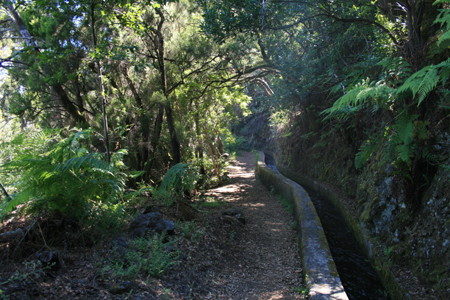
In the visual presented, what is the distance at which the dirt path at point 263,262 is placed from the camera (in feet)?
11.9

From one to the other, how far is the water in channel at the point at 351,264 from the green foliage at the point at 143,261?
2.74 meters

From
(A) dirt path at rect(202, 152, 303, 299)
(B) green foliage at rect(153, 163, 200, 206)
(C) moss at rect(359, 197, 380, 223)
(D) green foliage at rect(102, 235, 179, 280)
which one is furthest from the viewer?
(C) moss at rect(359, 197, 380, 223)

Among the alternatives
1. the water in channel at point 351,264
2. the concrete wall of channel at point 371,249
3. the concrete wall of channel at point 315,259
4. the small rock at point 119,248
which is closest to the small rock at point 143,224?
the small rock at point 119,248

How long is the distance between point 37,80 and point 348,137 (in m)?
9.54

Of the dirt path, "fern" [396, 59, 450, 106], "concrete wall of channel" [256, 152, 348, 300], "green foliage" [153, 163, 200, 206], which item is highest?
"fern" [396, 59, 450, 106]

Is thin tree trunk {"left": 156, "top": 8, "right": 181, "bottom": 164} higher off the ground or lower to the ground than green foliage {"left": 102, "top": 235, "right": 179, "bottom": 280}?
higher

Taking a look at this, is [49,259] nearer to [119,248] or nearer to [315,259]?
[119,248]

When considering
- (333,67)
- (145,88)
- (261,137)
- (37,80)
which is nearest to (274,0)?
(333,67)

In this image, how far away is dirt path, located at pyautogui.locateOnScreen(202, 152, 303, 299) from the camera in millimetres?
3627

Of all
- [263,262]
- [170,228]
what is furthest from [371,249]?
[170,228]

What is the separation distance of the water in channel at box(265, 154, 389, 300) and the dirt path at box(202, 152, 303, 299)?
0.76 m

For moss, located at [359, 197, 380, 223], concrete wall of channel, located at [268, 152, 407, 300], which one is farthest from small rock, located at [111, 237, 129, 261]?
moss, located at [359, 197, 380, 223]

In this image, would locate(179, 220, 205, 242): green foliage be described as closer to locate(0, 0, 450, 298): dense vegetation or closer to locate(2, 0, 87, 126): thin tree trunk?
locate(0, 0, 450, 298): dense vegetation

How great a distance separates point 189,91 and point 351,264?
7719mm
